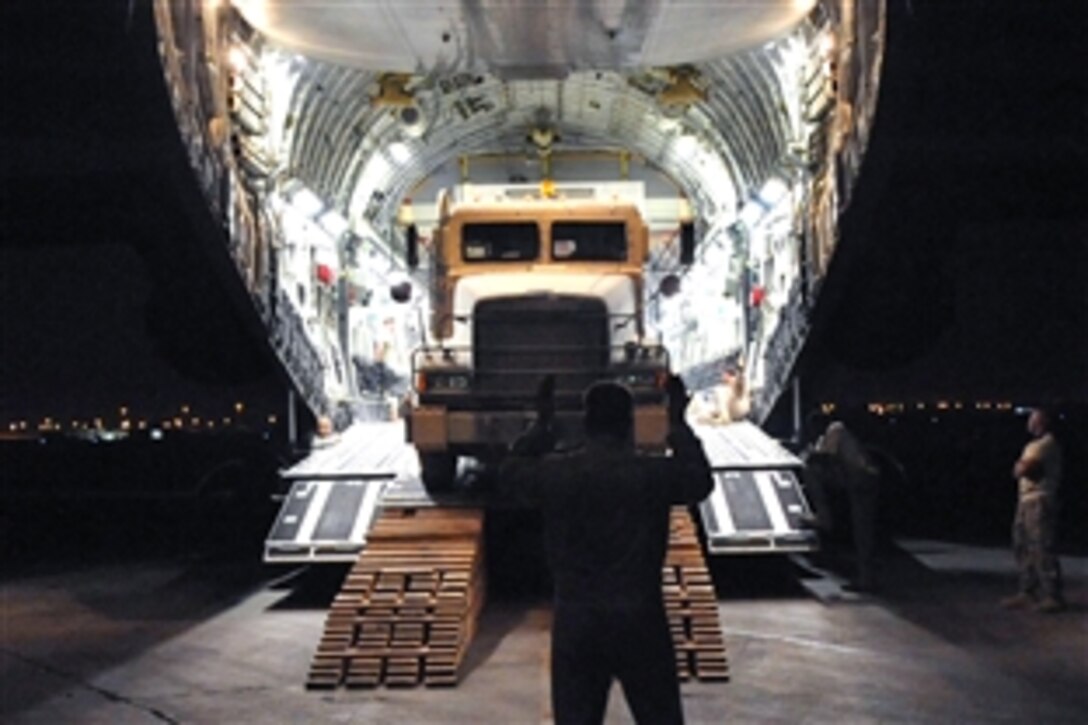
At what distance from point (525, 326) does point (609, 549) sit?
7.73 m

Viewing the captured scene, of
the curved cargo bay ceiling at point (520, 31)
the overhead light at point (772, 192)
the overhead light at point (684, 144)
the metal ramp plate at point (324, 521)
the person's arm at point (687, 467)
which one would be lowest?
the metal ramp plate at point (324, 521)

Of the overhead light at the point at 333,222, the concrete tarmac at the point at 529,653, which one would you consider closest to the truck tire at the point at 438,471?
the concrete tarmac at the point at 529,653

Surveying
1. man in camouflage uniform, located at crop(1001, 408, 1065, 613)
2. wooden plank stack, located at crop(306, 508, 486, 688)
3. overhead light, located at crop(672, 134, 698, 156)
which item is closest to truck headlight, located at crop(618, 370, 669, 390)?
wooden plank stack, located at crop(306, 508, 486, 688)

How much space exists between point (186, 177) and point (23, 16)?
190cm

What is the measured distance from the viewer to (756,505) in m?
13.4

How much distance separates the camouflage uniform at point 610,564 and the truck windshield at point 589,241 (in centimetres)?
825

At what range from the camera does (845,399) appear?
57.5 feet

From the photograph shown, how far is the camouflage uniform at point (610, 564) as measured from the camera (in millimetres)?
5082

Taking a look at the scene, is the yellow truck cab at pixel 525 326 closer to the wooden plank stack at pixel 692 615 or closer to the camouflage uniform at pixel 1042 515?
the wooden plank stack at pixel 692 615

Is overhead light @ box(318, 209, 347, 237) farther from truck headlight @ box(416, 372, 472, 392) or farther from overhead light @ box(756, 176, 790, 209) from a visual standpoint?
truck headlight @ box(416, 372, 472, 392)

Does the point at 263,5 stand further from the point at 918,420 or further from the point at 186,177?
the point at 918,420

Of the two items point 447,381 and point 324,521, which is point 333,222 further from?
point 447,381

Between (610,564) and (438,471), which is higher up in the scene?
(438,471)

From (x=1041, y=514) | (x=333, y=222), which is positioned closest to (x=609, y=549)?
(x=1041, y=514)
